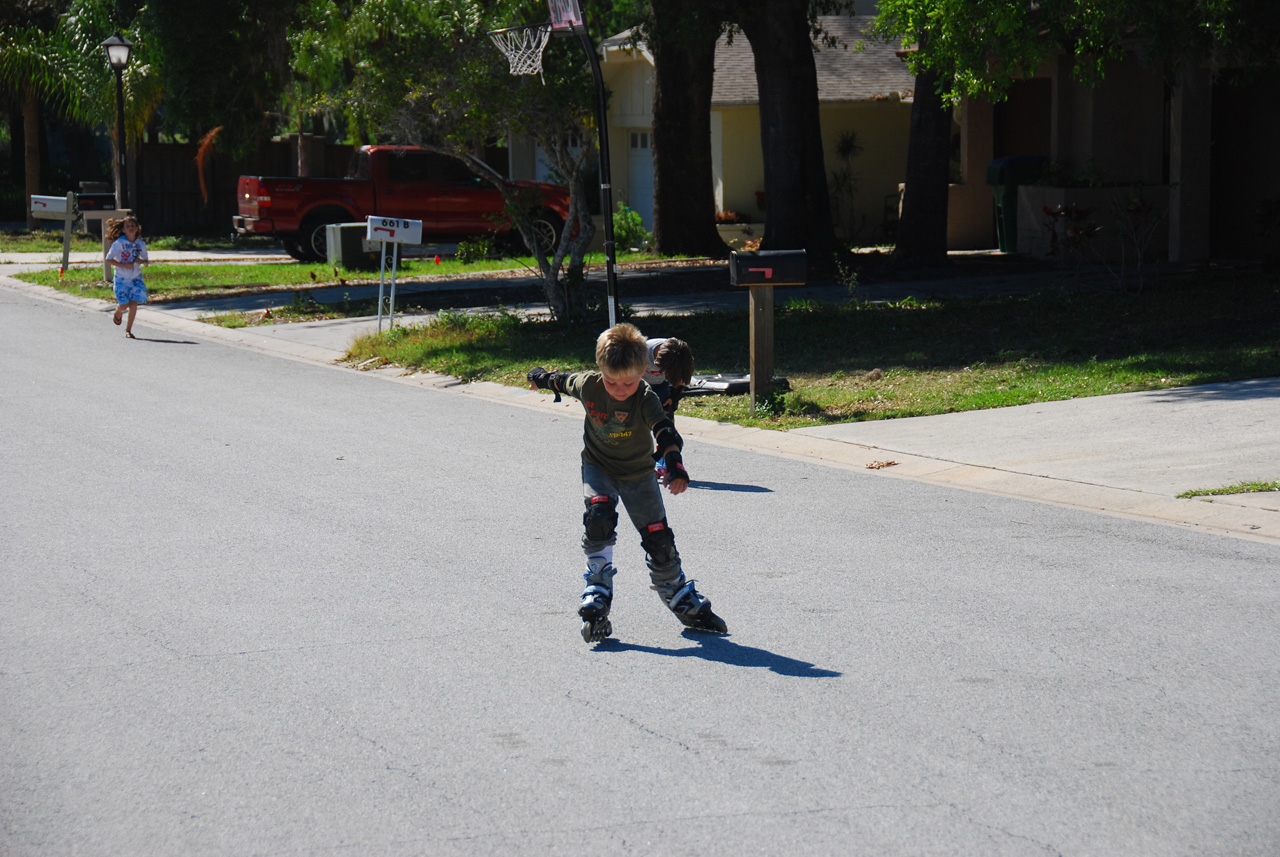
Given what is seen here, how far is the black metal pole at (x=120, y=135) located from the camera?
24.8 metres

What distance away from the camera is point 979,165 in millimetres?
25016

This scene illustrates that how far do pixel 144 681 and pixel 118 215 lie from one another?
19893mm

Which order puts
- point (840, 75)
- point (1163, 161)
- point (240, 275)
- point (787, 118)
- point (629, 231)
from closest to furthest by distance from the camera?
point (787, 118)
point (1163, 161)
point (240, 275)
point (629, 231)
point (840, 75)

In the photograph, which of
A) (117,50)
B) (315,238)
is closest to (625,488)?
(315,238)

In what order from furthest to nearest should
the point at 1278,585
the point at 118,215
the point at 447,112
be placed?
the point at 118,215, the point at 447,112, the point at 1278,585

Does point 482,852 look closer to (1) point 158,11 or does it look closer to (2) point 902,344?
(2) point 902,344

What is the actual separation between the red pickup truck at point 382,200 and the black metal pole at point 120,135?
2559mm

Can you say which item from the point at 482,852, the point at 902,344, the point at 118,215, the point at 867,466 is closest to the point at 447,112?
the point at 902,344

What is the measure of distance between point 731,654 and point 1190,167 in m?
16.3

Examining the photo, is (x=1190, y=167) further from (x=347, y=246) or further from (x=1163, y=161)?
(x=347, y=246)

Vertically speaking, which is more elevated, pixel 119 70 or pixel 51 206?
pixel 119 70

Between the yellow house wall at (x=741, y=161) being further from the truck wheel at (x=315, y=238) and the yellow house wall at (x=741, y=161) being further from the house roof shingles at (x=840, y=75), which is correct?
the truck wheel at (x=315, y=238)

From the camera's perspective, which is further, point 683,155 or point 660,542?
point 683,155

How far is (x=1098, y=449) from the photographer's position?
9008 millimetres
